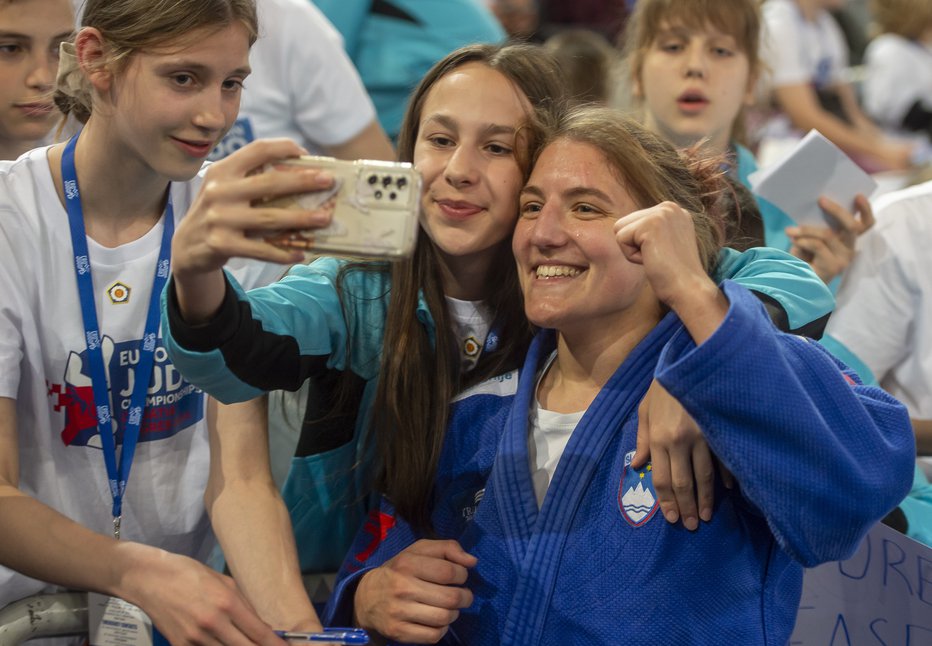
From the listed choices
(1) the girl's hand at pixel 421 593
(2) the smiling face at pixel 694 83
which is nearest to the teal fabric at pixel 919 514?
(1) the girl's hand at pixel 421 593

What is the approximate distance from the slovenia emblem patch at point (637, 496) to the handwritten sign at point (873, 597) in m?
0.42

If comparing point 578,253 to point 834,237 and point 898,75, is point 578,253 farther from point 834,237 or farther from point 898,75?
point 898,75

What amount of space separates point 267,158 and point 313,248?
4.4 inches

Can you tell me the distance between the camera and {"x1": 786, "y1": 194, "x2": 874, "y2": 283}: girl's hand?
2422 millimetres

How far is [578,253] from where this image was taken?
1665mm

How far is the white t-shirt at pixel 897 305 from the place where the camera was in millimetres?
2426

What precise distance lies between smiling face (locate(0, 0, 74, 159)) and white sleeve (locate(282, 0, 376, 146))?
80 centimetres

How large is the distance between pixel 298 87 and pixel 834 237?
4.14ft

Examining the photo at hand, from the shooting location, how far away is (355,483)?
192cm

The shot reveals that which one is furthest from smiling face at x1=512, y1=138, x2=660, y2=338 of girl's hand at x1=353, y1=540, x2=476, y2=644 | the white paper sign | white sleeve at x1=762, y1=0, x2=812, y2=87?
white sleeve at x1=762, y1=0, x2=812, y2=87

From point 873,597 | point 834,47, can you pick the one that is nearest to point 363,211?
point 873,597

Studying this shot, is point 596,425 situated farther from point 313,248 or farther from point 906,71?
point 906,71

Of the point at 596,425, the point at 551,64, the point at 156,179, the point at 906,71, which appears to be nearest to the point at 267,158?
the point at 156,179

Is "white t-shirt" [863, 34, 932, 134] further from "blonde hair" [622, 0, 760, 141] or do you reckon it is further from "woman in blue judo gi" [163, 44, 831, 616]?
"woman in blue judo gi" [163, 44, 831, 616]
